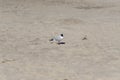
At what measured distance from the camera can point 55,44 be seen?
34.8 ft

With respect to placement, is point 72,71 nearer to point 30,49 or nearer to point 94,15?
point 30,49

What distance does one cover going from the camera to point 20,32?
12242 mm

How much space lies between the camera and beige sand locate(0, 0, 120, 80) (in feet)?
27.1

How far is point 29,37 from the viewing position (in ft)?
37.9

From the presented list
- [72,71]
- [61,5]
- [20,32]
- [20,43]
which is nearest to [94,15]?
[61,5]

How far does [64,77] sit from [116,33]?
14.8ft

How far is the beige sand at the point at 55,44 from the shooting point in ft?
27.1

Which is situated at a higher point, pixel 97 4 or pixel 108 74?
pixel 97 4

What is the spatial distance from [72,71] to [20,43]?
9.47 feet

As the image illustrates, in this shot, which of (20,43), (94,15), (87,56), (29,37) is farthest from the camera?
(94,15)

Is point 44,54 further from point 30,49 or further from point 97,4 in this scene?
point 97,4

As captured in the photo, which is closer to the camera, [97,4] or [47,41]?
[47,41]

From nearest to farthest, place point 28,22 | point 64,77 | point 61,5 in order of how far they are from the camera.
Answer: point 64,77, point 28,22, point 61,5

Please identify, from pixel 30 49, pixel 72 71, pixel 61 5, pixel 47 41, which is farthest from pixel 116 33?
pixel 61 5
